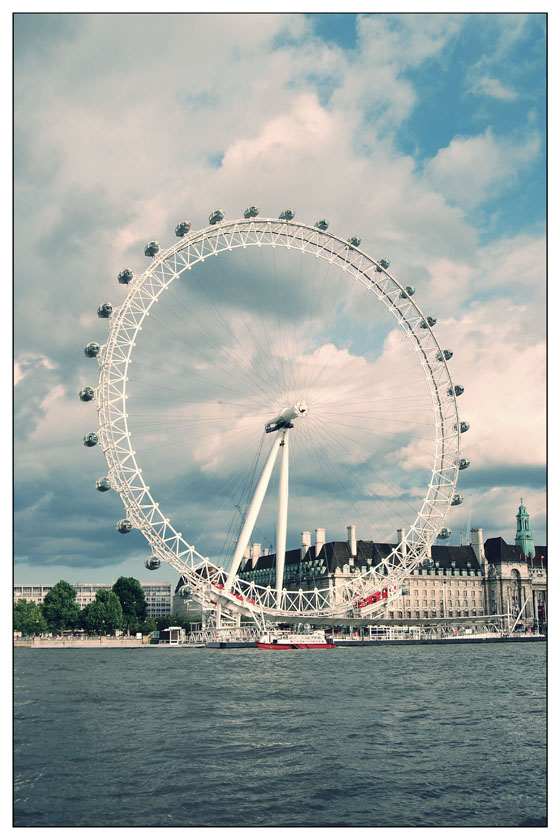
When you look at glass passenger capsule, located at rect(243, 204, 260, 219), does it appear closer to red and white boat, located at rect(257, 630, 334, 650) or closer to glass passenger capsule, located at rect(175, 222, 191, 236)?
glass passenger capsule, located at rect(175, 222, 191, 236)

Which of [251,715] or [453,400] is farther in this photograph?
[453,400]

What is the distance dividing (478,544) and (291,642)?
77.6m

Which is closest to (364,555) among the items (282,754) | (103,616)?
(103,616)

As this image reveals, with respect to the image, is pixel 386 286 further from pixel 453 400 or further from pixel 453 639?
pixel 453 639

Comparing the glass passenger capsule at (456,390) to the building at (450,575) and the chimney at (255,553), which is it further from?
the chimney at (255,553)

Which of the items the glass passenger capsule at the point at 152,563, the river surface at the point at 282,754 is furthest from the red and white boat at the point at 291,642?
the river surface at the point at 282,754

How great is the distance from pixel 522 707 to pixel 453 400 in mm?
47724

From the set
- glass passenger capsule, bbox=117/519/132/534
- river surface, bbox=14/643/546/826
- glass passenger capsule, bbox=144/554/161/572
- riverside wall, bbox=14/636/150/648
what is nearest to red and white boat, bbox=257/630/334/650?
riverside wall, bbox=14/636/150/648

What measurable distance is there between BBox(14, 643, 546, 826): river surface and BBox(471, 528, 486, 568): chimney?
116 m

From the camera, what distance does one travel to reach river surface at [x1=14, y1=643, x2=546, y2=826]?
1526 centimetres

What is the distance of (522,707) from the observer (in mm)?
30156

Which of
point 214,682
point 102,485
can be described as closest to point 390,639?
point 102,485

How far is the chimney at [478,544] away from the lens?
15100cm

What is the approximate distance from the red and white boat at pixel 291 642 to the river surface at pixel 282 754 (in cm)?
4458
